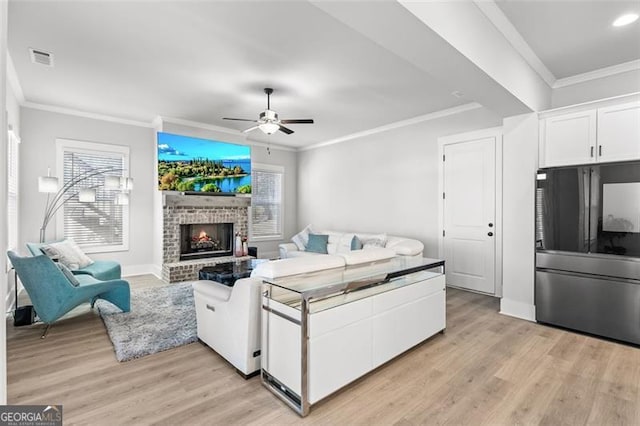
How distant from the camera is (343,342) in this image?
2166 millimetres

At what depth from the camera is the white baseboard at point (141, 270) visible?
5773 millimetres

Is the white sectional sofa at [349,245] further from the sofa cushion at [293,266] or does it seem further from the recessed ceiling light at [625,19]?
the recessed ceiling light at [625,19]

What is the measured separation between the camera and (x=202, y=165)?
5.94 meters

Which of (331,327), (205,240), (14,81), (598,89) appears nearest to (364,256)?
(331,327)

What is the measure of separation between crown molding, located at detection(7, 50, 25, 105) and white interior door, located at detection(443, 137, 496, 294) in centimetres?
585

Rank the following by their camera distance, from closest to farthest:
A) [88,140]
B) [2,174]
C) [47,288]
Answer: [2,174] < [47,288] < [88,140]

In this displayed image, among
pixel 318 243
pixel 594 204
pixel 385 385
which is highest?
pixel 594 204

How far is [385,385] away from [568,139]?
10.8 feet

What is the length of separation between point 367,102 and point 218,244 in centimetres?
406

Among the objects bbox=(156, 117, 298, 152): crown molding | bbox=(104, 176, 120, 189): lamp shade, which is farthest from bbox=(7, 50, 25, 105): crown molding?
bbox=(156, 117, 298, 152): crown molding

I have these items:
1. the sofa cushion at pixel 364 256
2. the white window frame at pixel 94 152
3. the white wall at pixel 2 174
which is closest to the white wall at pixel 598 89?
the sofa cushion at pixel 364 256

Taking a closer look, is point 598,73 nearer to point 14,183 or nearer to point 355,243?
point 355,243

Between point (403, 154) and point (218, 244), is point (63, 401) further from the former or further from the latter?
point (403, 154)

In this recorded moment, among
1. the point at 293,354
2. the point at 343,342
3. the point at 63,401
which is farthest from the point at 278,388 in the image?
the point at 63,401
